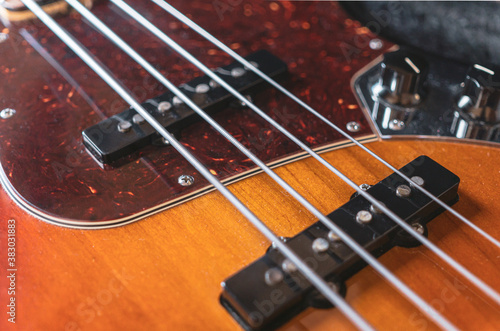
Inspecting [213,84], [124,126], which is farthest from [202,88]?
[124,126]

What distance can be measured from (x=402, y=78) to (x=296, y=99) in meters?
0.17

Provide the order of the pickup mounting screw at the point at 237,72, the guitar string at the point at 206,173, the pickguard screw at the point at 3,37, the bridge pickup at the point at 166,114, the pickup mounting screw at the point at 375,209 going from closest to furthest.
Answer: the guitar string at the point at 206,173 < the pickup mounting screw at the point at 375,209 < the bridge pickup at the point at 166,114 < the pickup mounting screw at the point at 237,72 < the pickguard screw at the point at 3,37

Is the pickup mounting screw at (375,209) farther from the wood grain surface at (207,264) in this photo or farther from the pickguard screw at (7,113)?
the pickguard screw at (7,113)

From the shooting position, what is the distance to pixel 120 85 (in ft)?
2.67

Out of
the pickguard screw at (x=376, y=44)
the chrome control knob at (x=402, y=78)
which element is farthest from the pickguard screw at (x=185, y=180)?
the pickguard screw at (x=376, y=44)

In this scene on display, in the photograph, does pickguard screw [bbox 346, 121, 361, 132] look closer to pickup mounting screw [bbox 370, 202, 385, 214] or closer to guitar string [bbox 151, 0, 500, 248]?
guitar string [bbox 151, 0, 500, 248]

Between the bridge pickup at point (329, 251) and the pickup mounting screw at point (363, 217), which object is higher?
the pickup mounting screw at point (363, 217)

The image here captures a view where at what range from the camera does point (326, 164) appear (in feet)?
2.08

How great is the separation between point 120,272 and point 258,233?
6.4 inches

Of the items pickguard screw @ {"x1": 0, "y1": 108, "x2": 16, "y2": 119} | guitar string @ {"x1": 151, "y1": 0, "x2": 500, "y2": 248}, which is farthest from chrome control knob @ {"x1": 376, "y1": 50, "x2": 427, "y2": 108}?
pickguard screw @ {"x1": 0, "y1": 108, "x2": 16, "y2": 119}

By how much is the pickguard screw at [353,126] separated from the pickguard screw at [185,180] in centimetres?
25

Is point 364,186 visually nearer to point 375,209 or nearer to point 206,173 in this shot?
point 375,209

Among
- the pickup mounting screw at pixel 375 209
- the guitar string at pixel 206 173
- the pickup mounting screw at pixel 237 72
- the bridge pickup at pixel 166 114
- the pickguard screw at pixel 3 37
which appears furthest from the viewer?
the pickguard screw at pixel 3 37

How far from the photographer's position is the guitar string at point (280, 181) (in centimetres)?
48
